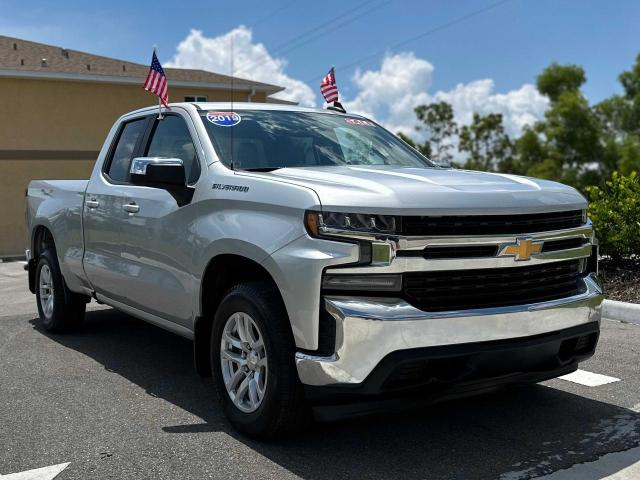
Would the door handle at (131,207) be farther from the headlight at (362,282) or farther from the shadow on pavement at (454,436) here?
the headlight at (362,282)

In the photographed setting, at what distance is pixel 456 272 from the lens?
3.63m

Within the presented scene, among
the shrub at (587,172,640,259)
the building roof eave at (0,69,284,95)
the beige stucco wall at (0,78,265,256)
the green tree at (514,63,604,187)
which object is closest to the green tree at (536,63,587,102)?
the green tree at (514,63,604,187)

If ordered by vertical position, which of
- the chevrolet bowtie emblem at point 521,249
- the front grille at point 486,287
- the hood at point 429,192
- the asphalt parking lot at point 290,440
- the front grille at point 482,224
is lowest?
the asphalt parking lot at point 290,440

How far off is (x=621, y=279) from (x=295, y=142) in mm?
5090

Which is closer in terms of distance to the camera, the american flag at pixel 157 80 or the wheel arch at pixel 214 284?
the wheel arch at pixel 214 284

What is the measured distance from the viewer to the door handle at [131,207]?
5.18 m

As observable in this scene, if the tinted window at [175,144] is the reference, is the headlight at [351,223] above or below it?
below

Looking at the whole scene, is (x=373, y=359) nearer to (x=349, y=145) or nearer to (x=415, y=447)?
(x=415, y=447)

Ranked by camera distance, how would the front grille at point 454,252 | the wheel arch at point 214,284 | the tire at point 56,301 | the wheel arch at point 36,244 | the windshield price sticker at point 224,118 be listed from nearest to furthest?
the front grille at point 454,252, the wheel arch at point 214,284, the windshield price sticker at point 224,118, the tire at point 56,301, the wheel arch at point 36,244

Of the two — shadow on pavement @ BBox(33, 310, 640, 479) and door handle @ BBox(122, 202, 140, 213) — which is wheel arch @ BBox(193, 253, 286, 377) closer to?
shadow on pavement @ BBox(33, 310, 640, 479)

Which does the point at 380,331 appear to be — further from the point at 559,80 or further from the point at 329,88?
the point at 559,80

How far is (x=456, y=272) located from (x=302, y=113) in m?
2.29

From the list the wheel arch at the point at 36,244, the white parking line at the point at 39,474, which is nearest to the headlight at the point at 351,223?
the white parking line at the point at 39,474

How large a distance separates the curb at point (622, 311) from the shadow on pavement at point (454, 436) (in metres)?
2.69
